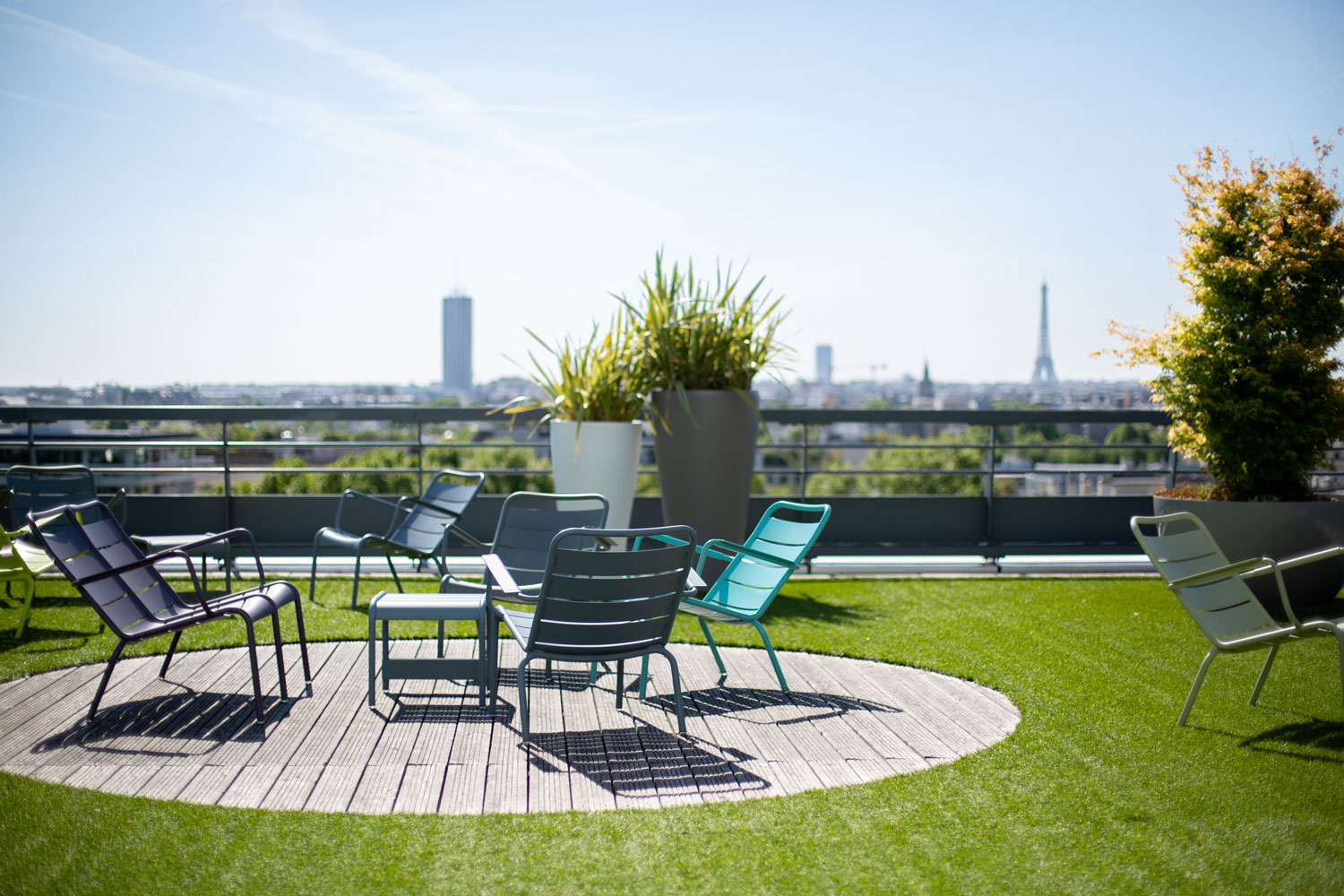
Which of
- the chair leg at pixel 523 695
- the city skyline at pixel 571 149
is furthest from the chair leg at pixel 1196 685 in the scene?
the city skyline at pixel 571 149

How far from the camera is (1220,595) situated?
11.8 ft

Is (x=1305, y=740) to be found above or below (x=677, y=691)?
below

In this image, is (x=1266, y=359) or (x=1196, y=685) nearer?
(x=1196, y=685)

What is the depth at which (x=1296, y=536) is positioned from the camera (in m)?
5.60

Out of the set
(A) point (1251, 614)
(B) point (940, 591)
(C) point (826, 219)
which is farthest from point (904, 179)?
(A) point (1251, 614)

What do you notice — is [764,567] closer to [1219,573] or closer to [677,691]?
[677,691]

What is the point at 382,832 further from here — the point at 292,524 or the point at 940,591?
the point at 292,524

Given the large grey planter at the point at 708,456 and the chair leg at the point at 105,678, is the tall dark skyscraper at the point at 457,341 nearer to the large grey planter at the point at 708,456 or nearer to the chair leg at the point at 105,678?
the large grey planter at the point at 708,456

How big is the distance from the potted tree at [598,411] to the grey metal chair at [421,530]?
58 cm

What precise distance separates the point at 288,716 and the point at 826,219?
2672 cm

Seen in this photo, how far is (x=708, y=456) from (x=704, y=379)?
490mm

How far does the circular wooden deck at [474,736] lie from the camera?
9.16 ft

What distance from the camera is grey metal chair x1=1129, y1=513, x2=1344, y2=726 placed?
3.34 m

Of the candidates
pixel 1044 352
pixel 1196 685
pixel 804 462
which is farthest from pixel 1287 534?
pixel 1044 352
